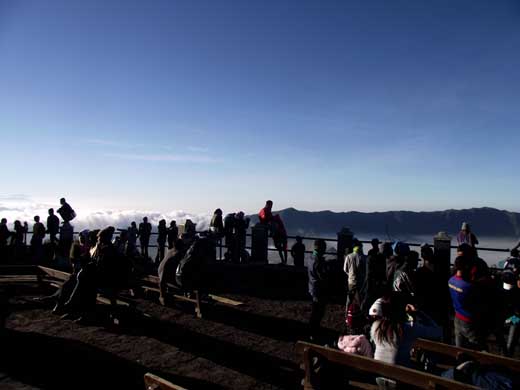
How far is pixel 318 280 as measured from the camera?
681cm

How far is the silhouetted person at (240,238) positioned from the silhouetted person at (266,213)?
0.67 meters

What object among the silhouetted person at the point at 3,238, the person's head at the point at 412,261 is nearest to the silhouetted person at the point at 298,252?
the person's head at the point at 412,261

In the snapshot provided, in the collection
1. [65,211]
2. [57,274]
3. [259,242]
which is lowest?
[57,274]

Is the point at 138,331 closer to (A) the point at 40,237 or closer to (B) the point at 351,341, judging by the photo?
(B) the point at 351,341

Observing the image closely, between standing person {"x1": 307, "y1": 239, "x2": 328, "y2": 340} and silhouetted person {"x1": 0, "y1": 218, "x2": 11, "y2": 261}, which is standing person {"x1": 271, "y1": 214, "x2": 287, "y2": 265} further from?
silhouetted person {"x1": 0, "y1": 218, "x2": 11, "y2": 261}

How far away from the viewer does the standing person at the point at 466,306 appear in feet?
16.3

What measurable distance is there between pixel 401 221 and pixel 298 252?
469 ft

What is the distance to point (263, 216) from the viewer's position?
44.5 feet

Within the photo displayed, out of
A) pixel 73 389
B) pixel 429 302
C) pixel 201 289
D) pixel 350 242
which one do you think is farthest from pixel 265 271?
pixel 73 389

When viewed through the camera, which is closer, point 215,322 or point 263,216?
point 215,322

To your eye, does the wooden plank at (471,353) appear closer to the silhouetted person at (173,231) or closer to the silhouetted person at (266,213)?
the silhouetted person at (266,213)

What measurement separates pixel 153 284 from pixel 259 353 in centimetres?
497

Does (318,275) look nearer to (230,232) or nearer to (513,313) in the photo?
(513,313)

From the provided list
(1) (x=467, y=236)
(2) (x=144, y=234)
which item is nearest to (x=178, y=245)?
(1) (x=467, y=236)
